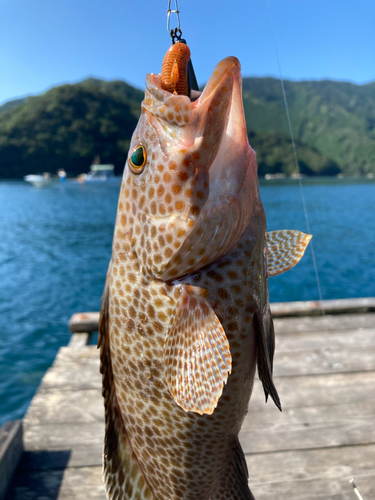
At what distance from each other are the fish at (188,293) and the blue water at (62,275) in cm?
742

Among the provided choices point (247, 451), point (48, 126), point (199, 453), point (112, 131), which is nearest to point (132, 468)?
point (199, 453)

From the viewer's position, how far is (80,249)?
84.5 feet

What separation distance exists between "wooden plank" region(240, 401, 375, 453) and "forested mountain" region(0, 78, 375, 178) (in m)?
84.2

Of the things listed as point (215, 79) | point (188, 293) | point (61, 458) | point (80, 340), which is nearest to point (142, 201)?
point (188, 293)

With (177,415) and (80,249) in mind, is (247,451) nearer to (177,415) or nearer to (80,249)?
(177,415)

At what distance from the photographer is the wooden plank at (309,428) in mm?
3131

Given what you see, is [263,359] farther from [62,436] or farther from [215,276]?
[62,436]

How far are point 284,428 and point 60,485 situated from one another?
75.5 inches

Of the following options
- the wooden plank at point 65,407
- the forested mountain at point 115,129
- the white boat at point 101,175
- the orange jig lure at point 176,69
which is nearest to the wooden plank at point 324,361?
the wooden plank at point 65,407

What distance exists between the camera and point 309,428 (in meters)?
3.30

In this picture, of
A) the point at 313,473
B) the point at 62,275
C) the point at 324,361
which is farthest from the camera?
the point at 62,275

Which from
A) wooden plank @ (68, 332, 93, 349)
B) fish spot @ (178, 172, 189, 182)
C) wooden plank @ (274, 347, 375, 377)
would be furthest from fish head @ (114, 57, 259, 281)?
wooden plank @ (68, 332, 93, 349)

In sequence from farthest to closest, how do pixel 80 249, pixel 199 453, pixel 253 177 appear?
pixel 80 249, pixel 199 453, pixel 253 177

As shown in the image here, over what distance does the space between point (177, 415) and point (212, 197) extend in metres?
0.90
